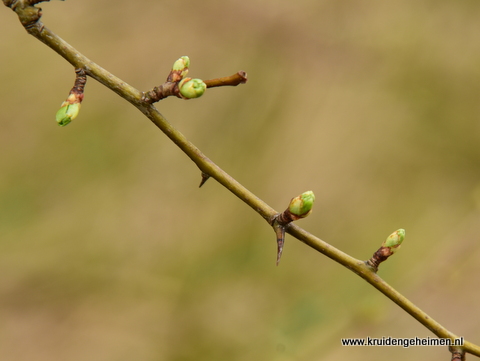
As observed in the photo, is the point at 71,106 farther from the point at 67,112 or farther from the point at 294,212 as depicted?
the point at 294,212

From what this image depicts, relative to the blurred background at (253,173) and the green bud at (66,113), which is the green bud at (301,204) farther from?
the blurred background at (253,173)

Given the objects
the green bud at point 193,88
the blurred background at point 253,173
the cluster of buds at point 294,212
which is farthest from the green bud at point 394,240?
the blurred background at point 253,173

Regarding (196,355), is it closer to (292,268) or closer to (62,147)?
(292,268)

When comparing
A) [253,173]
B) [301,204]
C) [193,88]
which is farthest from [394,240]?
[253,173]

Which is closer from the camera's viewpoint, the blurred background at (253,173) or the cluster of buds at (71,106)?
the cluster of buds at (71,106)

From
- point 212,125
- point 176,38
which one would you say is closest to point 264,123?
point 212,125

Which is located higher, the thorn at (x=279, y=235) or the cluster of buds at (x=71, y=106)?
the thorn at (x=279, y=235)

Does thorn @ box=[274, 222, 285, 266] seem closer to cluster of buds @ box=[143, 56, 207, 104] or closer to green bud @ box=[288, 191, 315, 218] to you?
green bud @ box=[288, 191, 315, 218]
